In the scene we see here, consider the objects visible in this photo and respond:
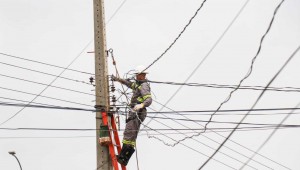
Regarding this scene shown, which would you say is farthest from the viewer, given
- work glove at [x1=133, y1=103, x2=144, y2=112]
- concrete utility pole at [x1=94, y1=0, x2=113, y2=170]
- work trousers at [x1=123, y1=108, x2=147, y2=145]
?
work trousers at [x1=123, y1=108, x2=147, y2=145]

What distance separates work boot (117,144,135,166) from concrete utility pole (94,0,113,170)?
230 millimetres

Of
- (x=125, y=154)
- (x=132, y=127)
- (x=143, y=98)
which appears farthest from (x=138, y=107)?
(x=125, y=154)

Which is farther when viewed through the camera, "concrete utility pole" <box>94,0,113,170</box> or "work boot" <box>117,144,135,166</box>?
"work boot" <box>117,144,135,166</box>

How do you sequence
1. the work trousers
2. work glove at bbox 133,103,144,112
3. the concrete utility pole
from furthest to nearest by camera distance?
the work trousers < work glove at bbox 133,103,144,112 < the concrete utility pole

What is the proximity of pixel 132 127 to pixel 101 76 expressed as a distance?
1.07 metres

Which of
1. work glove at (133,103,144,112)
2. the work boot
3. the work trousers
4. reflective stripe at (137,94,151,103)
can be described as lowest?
the work boot

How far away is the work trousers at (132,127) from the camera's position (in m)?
8.92

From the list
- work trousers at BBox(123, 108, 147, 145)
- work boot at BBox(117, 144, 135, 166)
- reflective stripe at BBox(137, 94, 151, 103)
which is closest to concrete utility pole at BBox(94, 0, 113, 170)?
work boot at BBox(117, 144, 135, 166)

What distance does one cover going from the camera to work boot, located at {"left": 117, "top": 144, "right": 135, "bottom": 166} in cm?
876

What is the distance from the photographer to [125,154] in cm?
882

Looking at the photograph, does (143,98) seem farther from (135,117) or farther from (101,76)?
(101,76)

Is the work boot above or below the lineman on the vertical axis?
below

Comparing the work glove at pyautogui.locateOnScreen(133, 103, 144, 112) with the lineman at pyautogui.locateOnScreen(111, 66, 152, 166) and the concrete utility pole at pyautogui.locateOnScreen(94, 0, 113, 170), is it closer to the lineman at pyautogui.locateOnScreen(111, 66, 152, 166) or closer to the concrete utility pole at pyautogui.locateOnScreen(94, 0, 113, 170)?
the lineman at pyautogui.locateOnScreen(111, 66, 152, 166)

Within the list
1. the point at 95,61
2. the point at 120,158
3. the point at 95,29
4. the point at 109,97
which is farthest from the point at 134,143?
the point at 95,29
